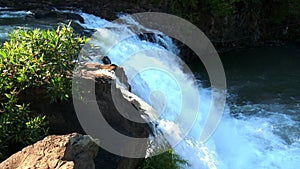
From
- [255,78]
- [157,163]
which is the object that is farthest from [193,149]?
[255,78]

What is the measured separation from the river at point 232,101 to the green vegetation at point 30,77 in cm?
160

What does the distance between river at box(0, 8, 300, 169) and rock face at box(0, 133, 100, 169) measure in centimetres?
199

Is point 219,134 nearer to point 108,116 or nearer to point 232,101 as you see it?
point 232,101

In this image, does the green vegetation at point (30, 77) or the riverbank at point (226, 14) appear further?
the riverbank at point (226, 14)

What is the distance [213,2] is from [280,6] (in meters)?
2.82

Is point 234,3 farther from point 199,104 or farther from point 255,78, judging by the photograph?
point 199,104

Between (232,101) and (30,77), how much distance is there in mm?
5251

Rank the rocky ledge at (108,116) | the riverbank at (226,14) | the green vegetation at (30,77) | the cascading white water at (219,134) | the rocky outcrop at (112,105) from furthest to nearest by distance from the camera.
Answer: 1. the riverbank at (226,14)
2. the cascading white water at (219,134)
3. the rocky outcrop at (112,105)
4. the green vegetation at (30,77)
5. the rocky ledge at (108,116)

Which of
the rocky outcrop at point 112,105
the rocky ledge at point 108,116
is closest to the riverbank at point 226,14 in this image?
the rocky ledge at point 108,116

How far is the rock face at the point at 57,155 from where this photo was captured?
2344mm

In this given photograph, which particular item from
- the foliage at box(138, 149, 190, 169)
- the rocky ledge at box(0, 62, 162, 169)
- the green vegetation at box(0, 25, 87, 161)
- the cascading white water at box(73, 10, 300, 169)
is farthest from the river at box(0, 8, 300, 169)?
the green vegetation at box(0, 25, 87, 161)

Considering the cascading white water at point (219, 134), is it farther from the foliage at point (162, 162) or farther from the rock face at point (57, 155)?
the rock face at point (57, 155)

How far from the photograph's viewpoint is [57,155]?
2.39 metres

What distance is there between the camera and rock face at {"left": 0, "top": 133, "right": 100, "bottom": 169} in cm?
234
